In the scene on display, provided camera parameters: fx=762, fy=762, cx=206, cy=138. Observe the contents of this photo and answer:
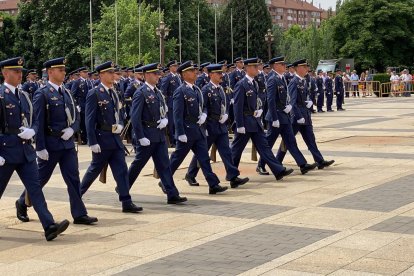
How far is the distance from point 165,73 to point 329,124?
23.9ft

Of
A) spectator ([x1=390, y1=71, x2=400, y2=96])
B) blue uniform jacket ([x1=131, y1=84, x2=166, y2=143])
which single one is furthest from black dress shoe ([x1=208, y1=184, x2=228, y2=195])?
spectator ([x1=390, y1=71, x2=400, y2=96])

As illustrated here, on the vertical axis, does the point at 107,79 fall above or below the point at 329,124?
above

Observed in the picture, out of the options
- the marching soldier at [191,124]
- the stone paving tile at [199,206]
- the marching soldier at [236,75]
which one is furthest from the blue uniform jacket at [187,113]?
the marching soldier at [236,75]

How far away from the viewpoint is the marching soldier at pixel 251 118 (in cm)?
1225

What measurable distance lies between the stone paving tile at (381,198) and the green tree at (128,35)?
127 ft

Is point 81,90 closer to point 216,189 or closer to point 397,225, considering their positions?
point 216,189

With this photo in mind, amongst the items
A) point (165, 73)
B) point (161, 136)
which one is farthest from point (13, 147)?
point (165, 73)

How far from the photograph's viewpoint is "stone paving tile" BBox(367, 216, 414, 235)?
818 cm

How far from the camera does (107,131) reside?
381 inches

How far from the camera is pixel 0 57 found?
71.0 meters

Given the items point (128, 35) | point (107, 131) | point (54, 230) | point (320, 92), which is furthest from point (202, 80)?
point (128, 35)

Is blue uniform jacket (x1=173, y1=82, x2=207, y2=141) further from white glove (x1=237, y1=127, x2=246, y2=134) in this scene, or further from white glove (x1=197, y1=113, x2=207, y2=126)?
white glove (x1=237, y1=127, x2=246, y2=134)

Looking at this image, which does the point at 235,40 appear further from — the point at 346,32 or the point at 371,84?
the point at 371,84

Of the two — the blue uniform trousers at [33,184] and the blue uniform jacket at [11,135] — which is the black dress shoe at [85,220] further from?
the blue uniform jacket at [11,135]
